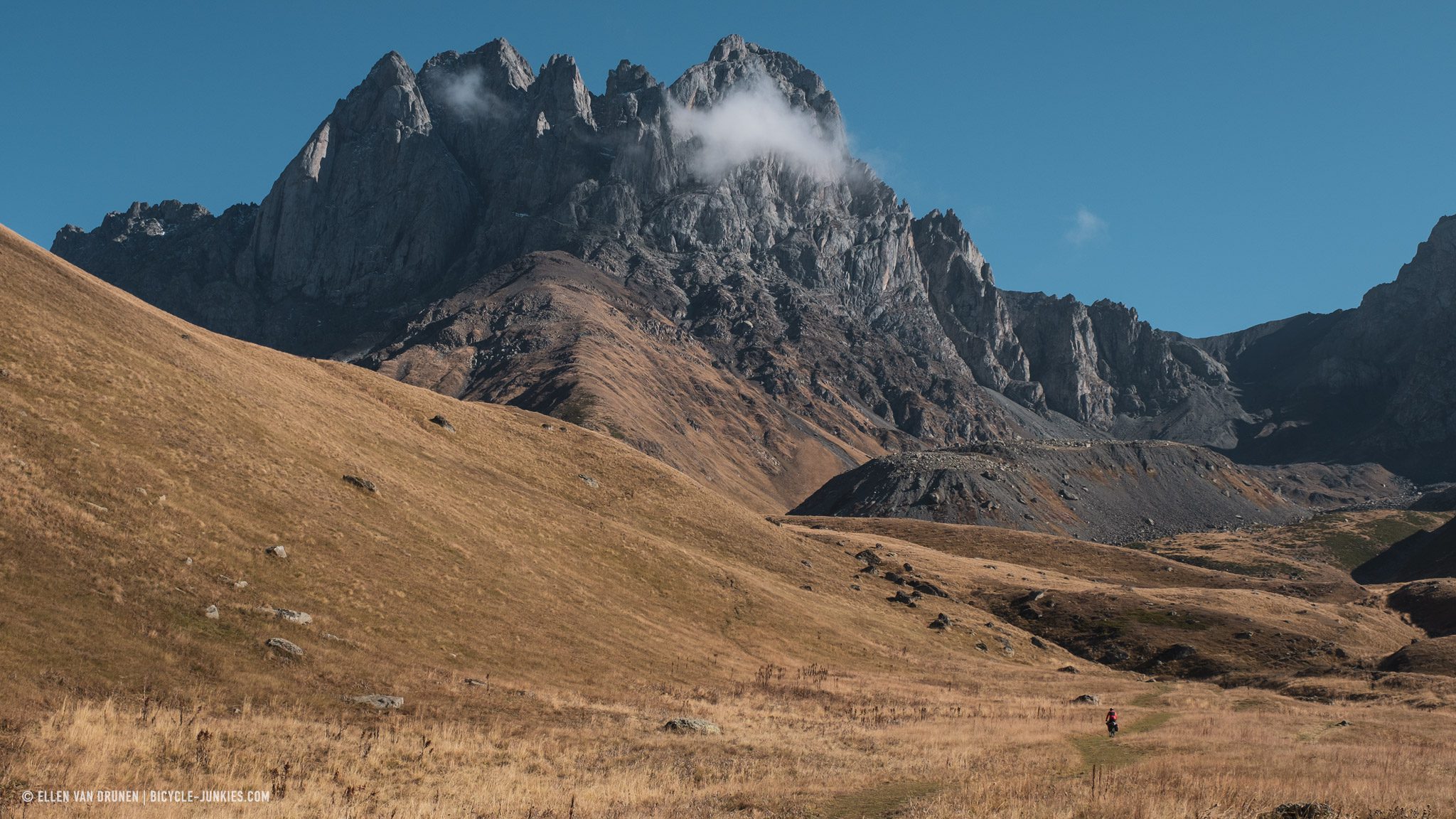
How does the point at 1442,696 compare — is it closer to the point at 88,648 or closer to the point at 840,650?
the point at 840,650

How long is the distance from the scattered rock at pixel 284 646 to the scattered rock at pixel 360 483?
21.2 m

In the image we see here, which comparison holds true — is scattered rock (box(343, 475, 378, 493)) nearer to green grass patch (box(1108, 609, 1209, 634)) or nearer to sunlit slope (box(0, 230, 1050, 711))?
sunlit slope (box(0, 230, 1050, 711))

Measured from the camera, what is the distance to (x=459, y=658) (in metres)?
40.2

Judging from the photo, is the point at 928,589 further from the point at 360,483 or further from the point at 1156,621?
→ the point at 360,483

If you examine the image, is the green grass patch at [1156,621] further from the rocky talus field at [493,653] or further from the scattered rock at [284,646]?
the scattered rock at [284,646]

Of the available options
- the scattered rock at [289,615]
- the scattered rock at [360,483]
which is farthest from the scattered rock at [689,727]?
the scattered rock at [360,483]

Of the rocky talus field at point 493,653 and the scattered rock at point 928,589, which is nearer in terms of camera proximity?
the rocky talus field at point 493,653

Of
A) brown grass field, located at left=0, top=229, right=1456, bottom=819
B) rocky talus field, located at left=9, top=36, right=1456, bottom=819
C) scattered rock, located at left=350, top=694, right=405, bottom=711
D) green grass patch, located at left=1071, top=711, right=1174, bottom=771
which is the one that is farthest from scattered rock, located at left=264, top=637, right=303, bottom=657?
green grass patch, located at left=1071, top=711, right=1174, bottom=771

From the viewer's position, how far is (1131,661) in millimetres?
88188

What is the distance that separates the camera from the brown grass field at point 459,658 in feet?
73.0

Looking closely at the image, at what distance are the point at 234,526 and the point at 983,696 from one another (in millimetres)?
41918

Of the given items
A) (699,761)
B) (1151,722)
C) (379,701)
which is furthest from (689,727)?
(1151,722)

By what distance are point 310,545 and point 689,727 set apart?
70.3 ft

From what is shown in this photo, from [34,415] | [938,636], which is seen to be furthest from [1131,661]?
[34,415]
